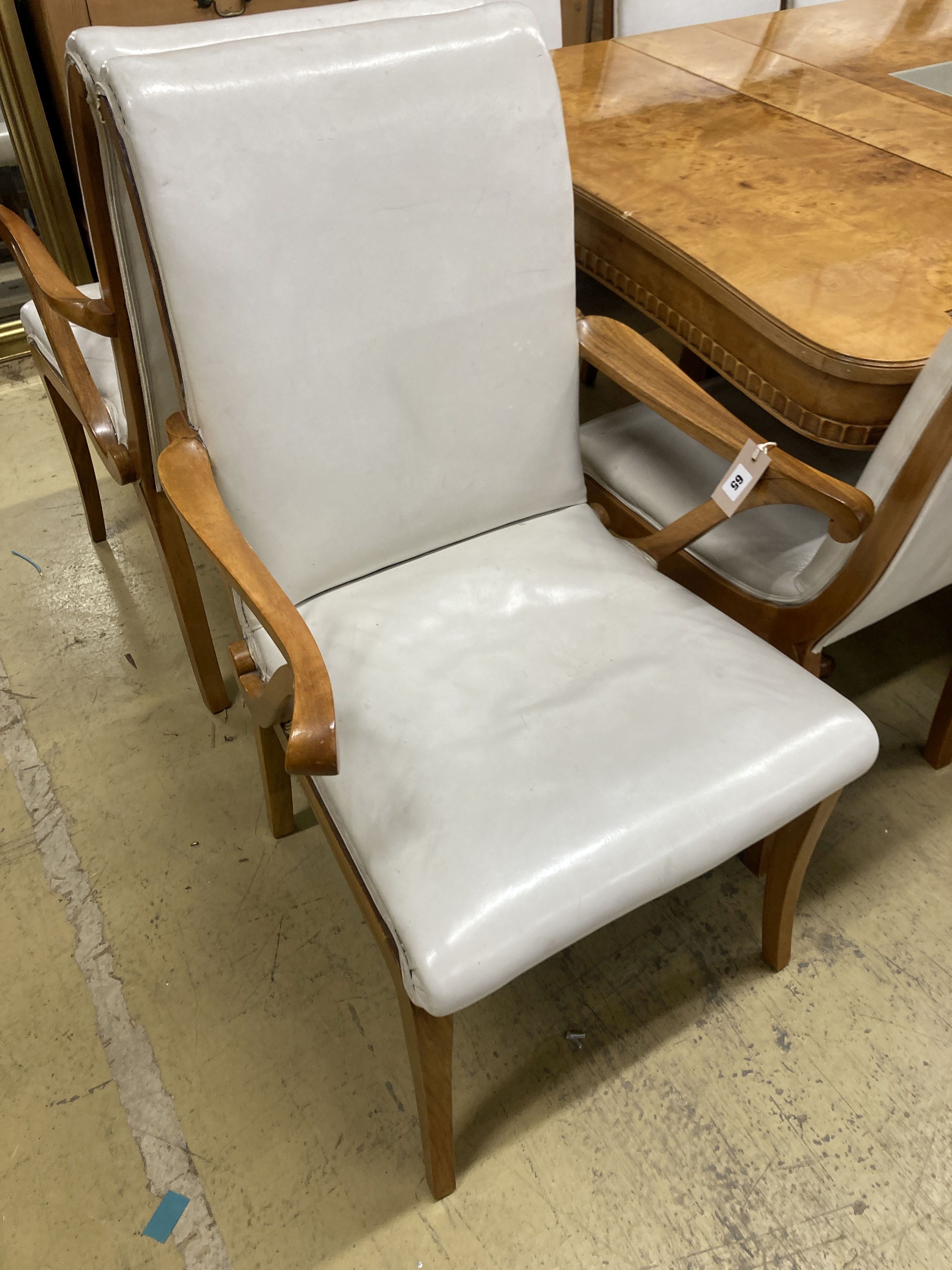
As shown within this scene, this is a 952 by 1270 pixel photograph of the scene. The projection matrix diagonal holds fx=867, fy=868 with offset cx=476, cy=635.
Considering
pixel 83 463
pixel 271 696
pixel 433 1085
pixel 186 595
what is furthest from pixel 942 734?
pixel 83 463

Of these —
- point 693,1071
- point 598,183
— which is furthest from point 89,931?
point 598,183

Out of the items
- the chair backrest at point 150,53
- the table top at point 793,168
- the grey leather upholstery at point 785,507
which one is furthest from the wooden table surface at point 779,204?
the chair backrest at point 150,53

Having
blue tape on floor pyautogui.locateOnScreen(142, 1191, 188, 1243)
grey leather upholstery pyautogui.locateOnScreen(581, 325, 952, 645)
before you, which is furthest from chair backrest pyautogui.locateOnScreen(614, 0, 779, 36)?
blue tape on floor pyautogui.locateOnScreen(142, 1191, 188, 1243)

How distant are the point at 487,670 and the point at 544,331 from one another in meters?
0.42

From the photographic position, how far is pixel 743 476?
96 cm

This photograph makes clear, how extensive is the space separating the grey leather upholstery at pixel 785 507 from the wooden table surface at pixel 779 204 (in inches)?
4.5

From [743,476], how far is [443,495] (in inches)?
13.6

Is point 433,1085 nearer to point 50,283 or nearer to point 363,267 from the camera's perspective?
point 363,267

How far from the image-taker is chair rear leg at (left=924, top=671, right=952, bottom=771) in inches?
52.7

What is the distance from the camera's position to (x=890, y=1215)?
96cm

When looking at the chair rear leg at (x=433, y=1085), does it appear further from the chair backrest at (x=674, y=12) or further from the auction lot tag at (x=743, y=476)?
the chair backrest at (x=674, y=12)

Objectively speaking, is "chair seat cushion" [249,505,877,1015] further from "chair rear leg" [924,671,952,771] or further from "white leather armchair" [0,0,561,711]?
"chair rear leg" [924,671,952,771]

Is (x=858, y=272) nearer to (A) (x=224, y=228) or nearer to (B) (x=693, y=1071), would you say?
(A) (x=224, y=228)

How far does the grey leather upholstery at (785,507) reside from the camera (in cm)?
87
